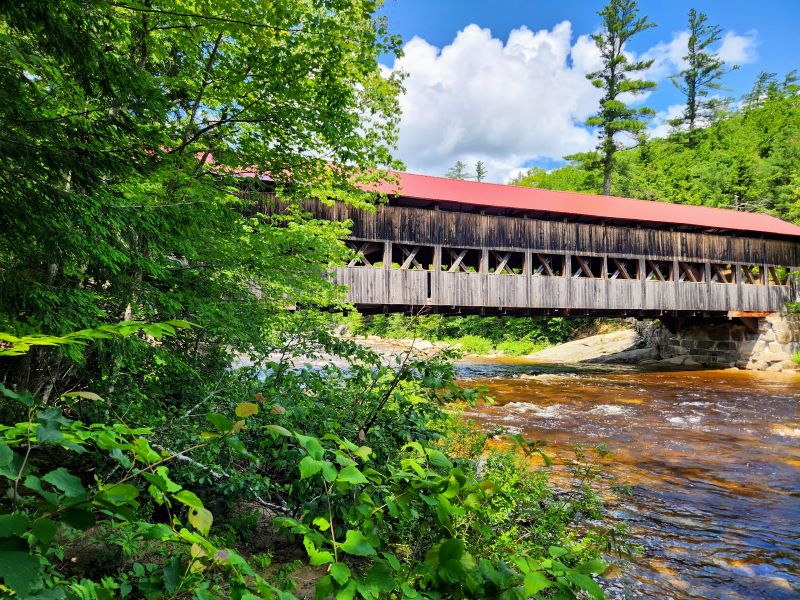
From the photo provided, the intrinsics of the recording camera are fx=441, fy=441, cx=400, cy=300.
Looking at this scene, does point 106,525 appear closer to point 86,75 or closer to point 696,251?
point 86,75

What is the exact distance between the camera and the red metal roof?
13.9 metres

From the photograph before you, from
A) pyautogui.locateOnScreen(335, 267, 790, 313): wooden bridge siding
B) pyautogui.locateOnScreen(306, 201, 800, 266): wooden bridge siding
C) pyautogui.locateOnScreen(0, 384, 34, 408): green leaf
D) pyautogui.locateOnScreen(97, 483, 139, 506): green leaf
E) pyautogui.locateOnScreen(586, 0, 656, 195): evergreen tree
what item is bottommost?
pyautogui.locateOnScreen(97, 483, 139, 506): green leaf

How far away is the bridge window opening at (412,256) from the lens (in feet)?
44.4

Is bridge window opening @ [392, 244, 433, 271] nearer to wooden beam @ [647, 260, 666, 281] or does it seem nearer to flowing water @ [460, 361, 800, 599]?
flowing water @ [460, 361, 800, 599]

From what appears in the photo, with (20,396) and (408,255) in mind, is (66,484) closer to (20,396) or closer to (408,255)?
(20,396)

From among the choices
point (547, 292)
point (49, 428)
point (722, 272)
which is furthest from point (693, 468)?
point (722, 272)

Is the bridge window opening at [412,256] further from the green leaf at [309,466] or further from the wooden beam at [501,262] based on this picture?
the green leaf at [309,466]

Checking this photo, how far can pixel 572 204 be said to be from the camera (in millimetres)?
15844

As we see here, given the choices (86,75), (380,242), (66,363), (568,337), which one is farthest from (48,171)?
(568,337)

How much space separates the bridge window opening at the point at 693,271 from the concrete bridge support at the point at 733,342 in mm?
2690

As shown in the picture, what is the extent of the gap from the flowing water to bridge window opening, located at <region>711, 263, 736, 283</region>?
19.5 ft

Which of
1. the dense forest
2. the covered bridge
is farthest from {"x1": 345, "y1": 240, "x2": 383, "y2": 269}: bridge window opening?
the dense forest

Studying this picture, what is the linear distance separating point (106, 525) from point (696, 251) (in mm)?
19962

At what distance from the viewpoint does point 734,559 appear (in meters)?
3.49
